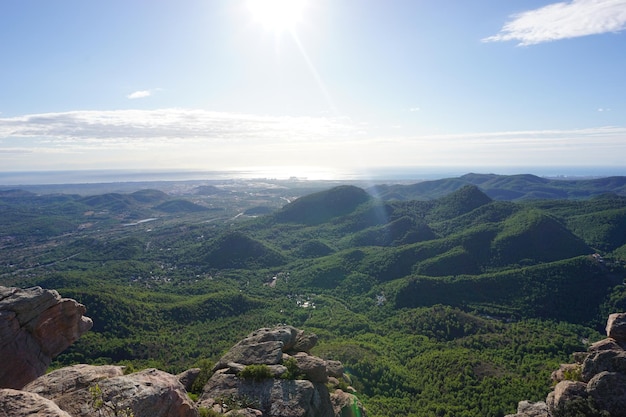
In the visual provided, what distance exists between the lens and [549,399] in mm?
29922

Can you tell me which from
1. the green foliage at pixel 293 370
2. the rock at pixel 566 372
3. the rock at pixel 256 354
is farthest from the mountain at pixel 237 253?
the rock at pixel 566 372

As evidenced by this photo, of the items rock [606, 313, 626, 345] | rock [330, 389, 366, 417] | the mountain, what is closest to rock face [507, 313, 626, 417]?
rock [606, 313, 626, 345]

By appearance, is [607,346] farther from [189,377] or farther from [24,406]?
[24,406]

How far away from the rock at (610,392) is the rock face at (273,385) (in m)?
19.1

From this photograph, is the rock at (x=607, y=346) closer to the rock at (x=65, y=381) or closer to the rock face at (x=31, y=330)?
the rock at (x=65, y=381)

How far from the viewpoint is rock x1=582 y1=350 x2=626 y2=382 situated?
2750 centimetres

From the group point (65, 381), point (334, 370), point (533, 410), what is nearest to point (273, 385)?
point (334, 370)

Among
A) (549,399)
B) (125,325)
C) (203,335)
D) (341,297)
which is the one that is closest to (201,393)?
(549,399)

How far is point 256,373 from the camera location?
2952cm

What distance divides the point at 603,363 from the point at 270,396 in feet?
87.4

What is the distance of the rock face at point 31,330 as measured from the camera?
19.7 m

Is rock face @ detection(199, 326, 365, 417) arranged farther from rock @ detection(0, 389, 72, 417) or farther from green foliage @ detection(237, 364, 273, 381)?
rock @ detection(0, 389, 72, 417)

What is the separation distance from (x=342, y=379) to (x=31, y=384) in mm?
28108

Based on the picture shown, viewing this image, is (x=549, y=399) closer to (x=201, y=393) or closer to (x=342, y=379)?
(x=342, y=379)
